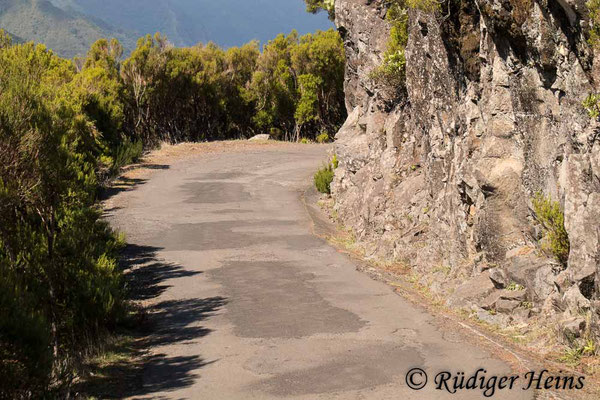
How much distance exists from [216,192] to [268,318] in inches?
682

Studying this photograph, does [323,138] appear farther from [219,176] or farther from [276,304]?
[276,304]

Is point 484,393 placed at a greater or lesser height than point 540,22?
lesser

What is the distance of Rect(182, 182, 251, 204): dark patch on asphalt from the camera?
29.2 m

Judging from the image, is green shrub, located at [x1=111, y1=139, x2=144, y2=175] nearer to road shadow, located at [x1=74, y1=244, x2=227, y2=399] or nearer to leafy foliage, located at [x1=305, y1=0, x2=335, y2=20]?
leafy foliage, located at [x1=305, y1=0, x2=335, y2=20]

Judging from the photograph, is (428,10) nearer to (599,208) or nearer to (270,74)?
(599,208)

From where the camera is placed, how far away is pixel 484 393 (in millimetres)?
9727

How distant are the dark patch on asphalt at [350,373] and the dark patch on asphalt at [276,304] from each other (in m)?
1.56

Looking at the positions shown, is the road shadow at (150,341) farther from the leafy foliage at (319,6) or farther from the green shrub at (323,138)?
the green shrub at (323,138)

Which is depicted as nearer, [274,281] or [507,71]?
[507,71]

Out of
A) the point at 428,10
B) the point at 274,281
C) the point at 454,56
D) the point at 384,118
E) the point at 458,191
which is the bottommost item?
the point at 274,281

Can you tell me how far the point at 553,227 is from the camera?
1259 centimetres

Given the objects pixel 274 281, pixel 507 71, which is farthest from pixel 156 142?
pixel 507 71

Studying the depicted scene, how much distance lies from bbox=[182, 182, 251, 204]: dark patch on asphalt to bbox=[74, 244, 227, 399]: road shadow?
1012 cm

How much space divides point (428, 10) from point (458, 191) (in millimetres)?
4964
